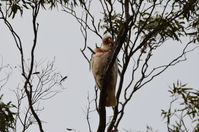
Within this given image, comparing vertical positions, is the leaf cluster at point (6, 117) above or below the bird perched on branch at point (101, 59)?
below

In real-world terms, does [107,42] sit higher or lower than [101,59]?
higher

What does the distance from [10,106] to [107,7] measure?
1882 millimetres

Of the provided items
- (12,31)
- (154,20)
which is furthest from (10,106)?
(154,20)

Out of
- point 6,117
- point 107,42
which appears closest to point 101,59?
point 107,42

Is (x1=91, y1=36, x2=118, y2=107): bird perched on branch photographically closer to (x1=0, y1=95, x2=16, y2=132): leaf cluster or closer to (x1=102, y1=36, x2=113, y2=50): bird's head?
(x1=102, y1=36, x2=113, y2=50): bird's head

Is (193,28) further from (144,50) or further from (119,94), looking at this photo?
(119,94)

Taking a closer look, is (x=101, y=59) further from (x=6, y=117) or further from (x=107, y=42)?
(x=6, y=117)

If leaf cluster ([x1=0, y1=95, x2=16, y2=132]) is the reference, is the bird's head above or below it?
above

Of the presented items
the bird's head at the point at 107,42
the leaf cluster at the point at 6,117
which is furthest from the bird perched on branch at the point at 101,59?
the leaf cluster at the point at 6,117

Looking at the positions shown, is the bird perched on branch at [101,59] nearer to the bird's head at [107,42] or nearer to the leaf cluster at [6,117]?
the bird's head at [107,42]

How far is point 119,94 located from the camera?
11.2 feet

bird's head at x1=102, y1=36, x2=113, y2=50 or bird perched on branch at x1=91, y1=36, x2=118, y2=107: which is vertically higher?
bird's head at x1=102, y1=36, x2=113, y2=50

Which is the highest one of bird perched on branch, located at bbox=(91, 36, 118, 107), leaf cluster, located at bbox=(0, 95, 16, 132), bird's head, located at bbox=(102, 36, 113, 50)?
bird's head, located at bbox=(102, 36, 113, 50)

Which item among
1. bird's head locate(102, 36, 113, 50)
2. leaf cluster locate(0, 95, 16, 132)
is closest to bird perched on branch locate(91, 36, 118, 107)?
bird's head locate(102, 36, 113, 50)
